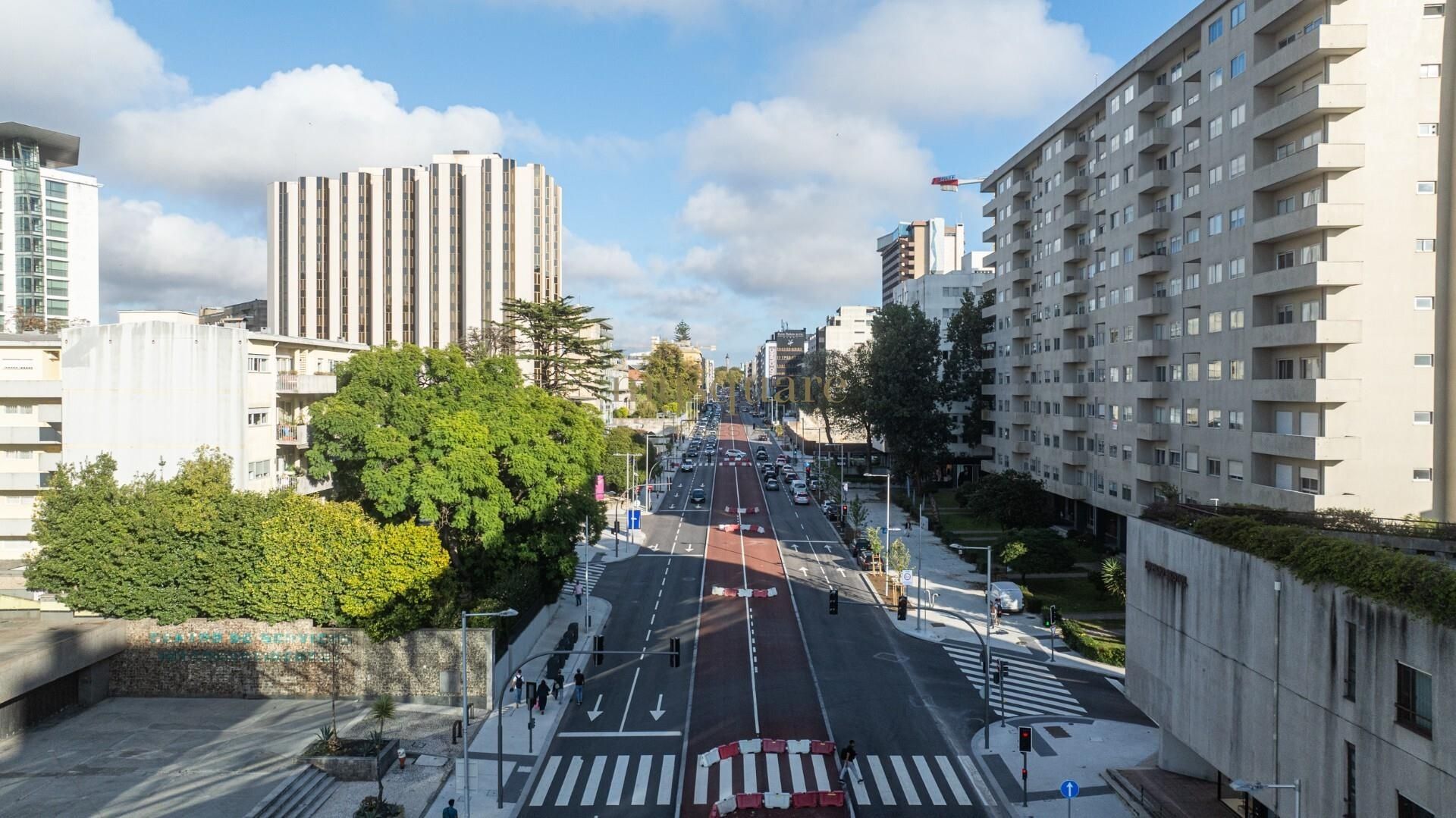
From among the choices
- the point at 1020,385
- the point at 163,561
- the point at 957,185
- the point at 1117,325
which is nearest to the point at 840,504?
the point at 1020,385

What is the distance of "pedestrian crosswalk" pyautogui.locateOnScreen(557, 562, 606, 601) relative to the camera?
53.9 m

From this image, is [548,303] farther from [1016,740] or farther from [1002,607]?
[1016,740]

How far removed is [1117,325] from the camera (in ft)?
197

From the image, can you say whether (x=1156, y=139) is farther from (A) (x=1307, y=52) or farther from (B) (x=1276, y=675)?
(B) (x=1276, y=675)

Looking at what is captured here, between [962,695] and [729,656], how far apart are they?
36.5 feet

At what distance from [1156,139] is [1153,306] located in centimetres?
1022

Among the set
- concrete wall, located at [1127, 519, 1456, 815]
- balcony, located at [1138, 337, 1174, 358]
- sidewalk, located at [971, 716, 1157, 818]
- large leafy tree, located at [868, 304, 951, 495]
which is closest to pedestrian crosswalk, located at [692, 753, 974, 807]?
sidewalk, located at [971, 716, 1157, 818]

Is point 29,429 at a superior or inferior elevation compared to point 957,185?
inferior

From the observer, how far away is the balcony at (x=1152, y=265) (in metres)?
54.0

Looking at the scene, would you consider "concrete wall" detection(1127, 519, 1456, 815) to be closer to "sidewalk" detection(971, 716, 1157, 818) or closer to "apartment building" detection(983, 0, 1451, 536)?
"sidewalk" detection(971, 716, 1157, 818)

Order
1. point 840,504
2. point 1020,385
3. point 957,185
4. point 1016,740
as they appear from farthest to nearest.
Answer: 1. point 957,185
2. point 840,504
3. point 1020,385
4. point 1016,740

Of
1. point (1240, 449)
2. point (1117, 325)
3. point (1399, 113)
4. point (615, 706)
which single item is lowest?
point (615, 706)

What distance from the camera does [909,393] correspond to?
8888cm

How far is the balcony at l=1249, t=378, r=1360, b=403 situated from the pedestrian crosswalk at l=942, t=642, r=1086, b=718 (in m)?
17.3
